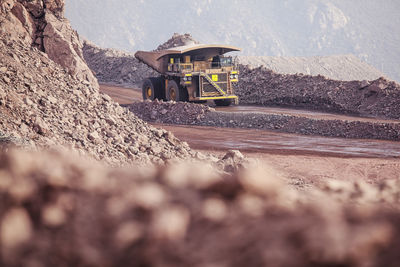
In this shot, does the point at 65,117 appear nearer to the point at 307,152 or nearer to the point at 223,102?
the point at 307,152

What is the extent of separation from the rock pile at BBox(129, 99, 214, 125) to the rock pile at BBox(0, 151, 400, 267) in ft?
50.6

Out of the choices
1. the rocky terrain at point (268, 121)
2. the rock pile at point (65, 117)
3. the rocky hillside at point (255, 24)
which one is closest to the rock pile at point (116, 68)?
the rocky terrain at point (268, 121)

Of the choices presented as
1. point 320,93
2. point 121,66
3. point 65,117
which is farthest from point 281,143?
point 121,66

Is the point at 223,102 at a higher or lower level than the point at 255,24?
lower

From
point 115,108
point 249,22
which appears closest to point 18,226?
point 115,108

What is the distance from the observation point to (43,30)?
1310cm

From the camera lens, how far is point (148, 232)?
143 cm

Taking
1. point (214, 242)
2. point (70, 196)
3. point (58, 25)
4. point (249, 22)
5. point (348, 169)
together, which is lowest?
point (348, 169)

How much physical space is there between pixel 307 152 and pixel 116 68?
92.5 feet

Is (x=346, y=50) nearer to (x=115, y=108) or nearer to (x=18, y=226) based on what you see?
(x=115, y=108)

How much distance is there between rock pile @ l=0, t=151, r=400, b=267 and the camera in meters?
1.26

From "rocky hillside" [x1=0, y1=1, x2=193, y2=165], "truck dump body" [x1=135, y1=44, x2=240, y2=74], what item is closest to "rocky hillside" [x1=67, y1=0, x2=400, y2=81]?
"truck dump body" [x1=135, y1=44, x2=240, y2=74]

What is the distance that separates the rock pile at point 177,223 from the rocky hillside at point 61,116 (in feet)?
13.7

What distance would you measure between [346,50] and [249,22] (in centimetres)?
3365
